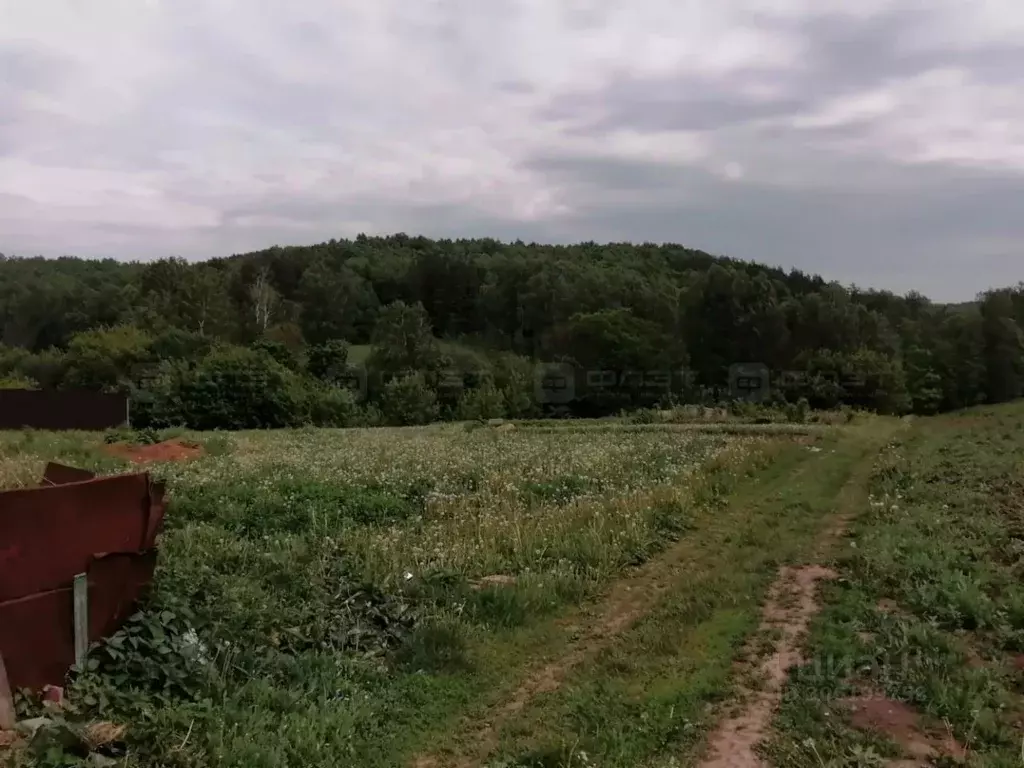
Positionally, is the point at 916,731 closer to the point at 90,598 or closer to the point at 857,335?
the point at 90,598

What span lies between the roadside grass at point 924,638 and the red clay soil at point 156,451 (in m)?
18.8

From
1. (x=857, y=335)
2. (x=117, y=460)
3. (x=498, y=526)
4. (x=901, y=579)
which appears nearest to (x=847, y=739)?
(x=901, y=579)

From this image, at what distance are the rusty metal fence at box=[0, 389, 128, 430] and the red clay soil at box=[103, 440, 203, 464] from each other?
56.5 feet

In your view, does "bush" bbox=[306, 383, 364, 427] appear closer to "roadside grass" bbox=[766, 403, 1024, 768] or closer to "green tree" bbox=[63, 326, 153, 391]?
"green tree" bbox=[63, 326, 153, 391]

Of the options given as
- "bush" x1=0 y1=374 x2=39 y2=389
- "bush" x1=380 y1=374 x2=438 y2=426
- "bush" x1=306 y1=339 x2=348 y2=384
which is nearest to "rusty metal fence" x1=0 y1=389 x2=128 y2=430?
"bush" x1=0 y1=374 x2=39 y2=389

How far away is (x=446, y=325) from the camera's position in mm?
95125

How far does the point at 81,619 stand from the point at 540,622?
4.63 m

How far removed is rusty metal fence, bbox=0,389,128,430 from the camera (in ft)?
135

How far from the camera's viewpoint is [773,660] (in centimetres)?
744

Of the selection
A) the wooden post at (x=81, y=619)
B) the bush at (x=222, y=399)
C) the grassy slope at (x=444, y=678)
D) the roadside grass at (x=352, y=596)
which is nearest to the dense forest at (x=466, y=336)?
the bush at (x=222, y=399)

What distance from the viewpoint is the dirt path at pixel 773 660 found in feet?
19.0

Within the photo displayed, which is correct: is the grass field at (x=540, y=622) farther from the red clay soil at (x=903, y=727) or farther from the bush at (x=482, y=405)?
the bush at (x=482, y=405)

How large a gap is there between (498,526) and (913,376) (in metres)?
67.6

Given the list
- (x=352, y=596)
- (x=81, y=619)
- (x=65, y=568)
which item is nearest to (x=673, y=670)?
(x=352, y=596)
